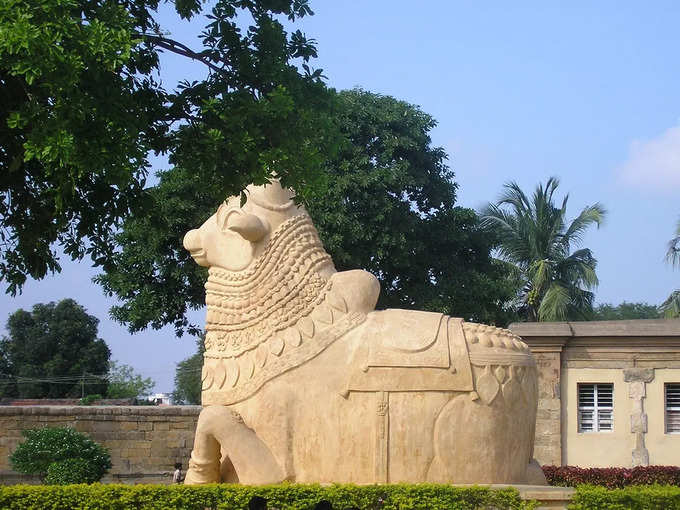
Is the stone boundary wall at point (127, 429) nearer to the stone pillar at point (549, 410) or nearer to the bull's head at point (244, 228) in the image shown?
the stone pillar at point (549, 410)

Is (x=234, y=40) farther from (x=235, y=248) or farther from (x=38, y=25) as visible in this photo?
(x=235, y=248)

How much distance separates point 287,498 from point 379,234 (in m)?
13.4

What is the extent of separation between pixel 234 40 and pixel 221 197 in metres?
1.16

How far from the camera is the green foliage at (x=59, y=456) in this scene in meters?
16.7

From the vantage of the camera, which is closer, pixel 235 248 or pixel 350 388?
pixel 350 388

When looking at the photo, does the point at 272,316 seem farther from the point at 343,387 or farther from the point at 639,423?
the point at 639,423

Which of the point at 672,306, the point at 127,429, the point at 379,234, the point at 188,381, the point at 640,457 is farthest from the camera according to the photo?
the point at 188,381

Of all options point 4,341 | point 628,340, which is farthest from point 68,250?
point 4,341

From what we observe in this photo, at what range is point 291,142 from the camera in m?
7.33

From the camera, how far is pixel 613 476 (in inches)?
619

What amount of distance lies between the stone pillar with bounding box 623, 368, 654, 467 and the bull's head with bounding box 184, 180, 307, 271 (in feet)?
31.3

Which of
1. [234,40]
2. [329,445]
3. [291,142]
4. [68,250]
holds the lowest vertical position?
[329,445]

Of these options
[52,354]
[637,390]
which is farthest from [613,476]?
[52,354]

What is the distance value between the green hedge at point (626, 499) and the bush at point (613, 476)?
→ 20.6ft
